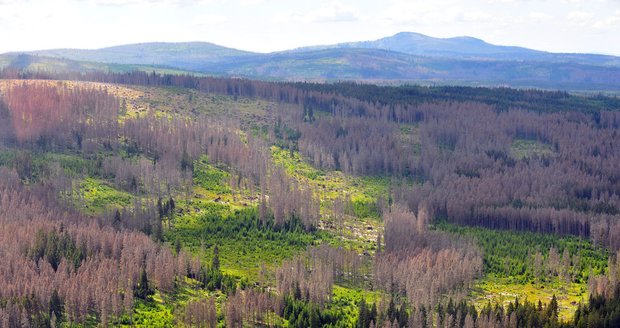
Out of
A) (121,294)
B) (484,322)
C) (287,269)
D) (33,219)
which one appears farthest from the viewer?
(33,219)

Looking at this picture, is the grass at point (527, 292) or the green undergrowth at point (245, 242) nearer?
the grass at point (527, 292)

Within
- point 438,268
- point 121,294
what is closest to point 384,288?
point 438,268

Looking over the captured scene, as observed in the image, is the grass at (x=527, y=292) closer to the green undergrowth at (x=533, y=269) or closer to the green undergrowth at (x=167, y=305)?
the green undergrowth at (x=533, y=269)

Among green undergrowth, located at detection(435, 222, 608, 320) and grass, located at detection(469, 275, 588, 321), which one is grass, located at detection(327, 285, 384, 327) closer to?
grass, located at detection(469, 275, 588, 321)

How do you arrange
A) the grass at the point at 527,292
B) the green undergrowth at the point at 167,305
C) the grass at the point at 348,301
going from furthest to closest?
the grass at the point at 527,292, the grass at the point at 348,301, the green undergrowth at the point at 167,305

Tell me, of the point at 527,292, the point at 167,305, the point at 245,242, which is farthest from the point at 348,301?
the point at 245,242

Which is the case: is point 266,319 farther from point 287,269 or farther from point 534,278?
point 534,278

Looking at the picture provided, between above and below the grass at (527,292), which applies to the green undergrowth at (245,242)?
above

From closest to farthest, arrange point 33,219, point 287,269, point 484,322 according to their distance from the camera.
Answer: point 484,322 → point 287,269 → point 33,219

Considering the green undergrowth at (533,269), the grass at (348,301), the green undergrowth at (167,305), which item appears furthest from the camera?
the green undergrowth at (533,269)

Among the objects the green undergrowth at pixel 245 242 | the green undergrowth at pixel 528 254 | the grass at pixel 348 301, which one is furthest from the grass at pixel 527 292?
the green undergrowth at pixel 245 242

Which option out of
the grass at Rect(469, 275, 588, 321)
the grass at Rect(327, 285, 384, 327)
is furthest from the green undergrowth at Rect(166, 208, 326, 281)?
the grass at Rect(469, 275, 588, 321)
